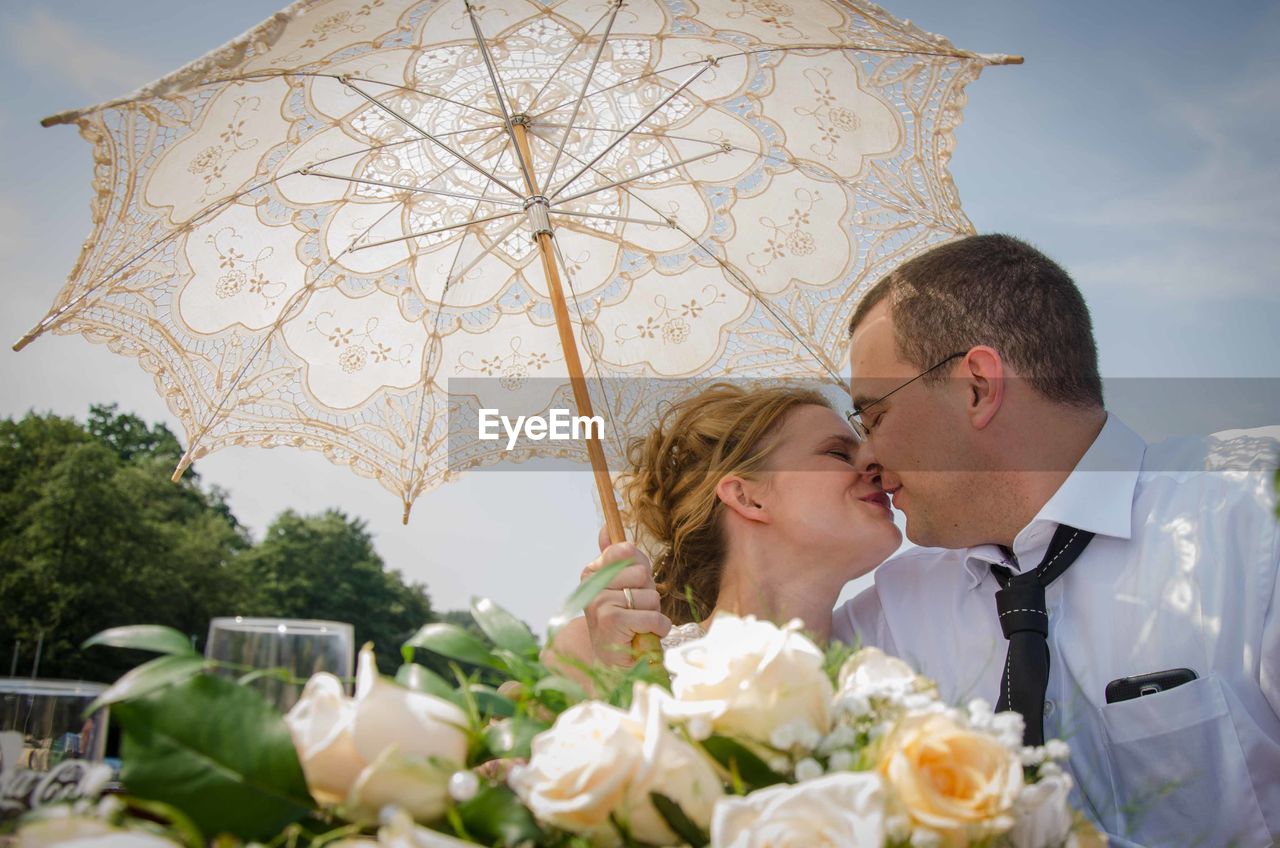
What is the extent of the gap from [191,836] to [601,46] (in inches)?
155

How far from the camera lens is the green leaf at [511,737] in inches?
46.4

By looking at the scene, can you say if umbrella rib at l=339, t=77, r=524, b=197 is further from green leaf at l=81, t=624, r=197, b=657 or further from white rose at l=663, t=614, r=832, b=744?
white rose at l=663, t=614, r=832, b=744

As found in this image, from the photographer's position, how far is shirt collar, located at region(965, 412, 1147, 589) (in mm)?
3277

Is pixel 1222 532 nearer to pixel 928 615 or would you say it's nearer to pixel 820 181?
pixel 928 615

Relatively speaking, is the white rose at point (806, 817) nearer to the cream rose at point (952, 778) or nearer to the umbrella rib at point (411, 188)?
the cream rose at point (952, 778)

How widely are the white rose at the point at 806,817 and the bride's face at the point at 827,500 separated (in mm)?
2735

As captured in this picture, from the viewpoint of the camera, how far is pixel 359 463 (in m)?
4.48

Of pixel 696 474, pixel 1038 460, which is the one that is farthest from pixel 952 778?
pixel 696 474

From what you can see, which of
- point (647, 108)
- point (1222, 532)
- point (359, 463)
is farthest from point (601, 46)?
point (1222, 532)

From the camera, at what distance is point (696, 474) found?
423cm

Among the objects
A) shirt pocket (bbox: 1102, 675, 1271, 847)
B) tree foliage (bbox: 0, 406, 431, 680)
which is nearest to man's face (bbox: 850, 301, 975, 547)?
shirt pocket (bbox: 1102, 675, 1271, 847)

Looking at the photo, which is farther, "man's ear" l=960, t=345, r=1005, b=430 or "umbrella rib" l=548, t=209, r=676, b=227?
"umbrella rib" l=548, t=209, r=676, b=227

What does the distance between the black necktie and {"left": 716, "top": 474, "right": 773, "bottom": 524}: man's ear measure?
1018 mm

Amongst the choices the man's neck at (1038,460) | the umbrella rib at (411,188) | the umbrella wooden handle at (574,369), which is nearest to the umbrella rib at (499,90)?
the umbrella wooden handle at (574,369)
